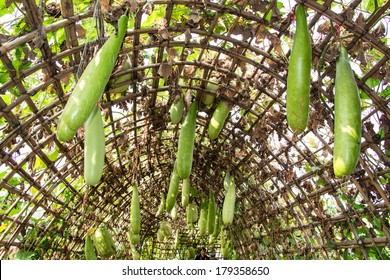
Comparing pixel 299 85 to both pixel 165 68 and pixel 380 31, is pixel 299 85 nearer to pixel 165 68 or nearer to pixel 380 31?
pixel 380 31

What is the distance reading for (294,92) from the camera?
1242mm

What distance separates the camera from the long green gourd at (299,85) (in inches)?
48.5

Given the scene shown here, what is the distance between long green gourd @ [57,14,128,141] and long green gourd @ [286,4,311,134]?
2.15 ft

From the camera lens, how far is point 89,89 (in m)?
1.20

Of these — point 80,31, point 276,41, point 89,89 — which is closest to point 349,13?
point 276,41

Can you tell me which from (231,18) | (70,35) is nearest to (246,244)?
(231,18)

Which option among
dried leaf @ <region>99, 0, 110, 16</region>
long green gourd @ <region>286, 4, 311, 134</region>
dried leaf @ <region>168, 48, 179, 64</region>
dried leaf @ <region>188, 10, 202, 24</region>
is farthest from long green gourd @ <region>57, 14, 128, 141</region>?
long green gourd @ <region>286, 4, 311, 134</region>

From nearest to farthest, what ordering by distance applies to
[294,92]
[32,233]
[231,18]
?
1. [294,92]
2. [231,18]
3. [32,233]

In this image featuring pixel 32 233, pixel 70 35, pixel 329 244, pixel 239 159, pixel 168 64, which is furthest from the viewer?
pixel 239 159

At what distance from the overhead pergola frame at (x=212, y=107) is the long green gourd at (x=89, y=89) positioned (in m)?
0.12

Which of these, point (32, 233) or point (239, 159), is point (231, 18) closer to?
point (239, 159)

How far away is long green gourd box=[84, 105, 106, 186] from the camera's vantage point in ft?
5.07

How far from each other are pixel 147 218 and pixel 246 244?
11.1 ft

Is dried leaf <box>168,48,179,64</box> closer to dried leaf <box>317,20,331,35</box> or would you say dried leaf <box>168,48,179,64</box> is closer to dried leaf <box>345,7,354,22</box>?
dried leaf <box>317,20,331,35</box>
